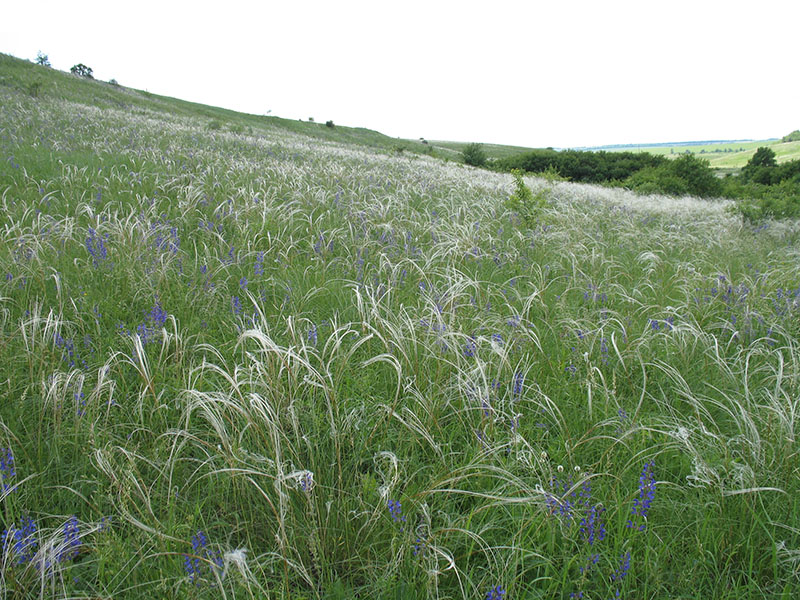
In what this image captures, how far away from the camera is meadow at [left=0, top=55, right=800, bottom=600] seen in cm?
142

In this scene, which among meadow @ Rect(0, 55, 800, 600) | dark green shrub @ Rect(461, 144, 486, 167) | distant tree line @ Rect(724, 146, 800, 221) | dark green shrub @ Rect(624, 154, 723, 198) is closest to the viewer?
meadow @ Rect(0, 55, 800, 600)

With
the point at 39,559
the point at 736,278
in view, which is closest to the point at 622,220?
the point at 736,278

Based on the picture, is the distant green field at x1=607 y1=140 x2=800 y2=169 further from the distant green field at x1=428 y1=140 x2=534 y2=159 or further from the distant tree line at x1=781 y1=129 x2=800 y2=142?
the distant green field at x1=428 y1=140 x2=534 y2=159

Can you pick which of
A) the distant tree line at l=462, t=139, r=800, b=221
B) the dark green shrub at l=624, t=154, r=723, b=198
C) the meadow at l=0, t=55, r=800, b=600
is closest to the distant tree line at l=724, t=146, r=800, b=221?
the distant tree line at l=462, t=139, r=800, b=221

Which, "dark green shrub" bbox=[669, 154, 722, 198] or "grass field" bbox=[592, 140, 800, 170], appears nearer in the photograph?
"dark green shrub" bbox=[669, 154, 722, 198]

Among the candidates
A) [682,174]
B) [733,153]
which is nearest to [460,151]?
[682,174]

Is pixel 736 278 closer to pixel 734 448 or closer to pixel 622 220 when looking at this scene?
pixel 622 220

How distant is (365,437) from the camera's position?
6.56 feet

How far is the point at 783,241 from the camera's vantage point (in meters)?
9.17

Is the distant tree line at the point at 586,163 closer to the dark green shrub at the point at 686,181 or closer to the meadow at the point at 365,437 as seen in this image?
the dark green shrub at the point at 686,181

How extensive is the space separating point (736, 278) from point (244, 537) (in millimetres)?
6002

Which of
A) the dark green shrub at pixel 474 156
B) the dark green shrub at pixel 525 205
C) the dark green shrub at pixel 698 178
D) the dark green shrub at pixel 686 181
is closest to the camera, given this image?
the dark green shrub at pixel 525 205

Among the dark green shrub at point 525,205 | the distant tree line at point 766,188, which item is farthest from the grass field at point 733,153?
the dark green shrub at point 525,205

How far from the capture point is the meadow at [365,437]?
56.0 inches
